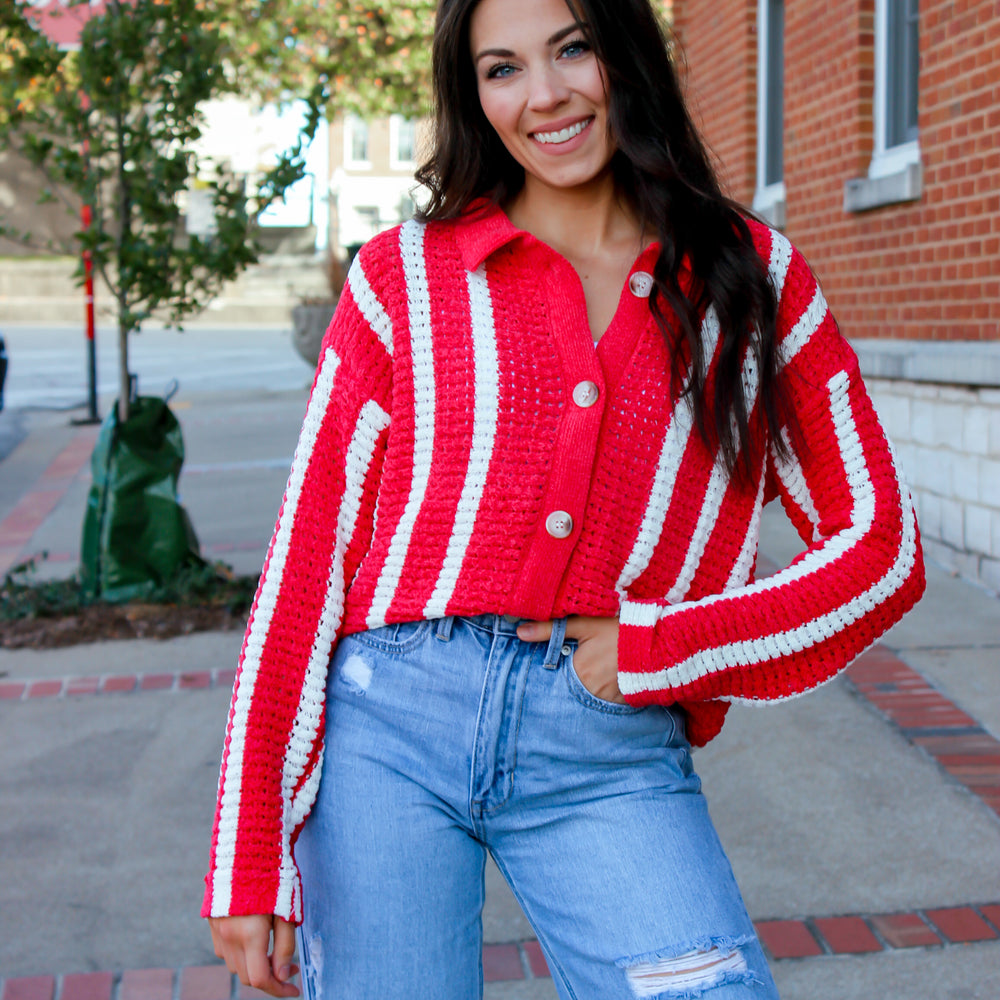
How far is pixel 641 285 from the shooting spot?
69.3 inches

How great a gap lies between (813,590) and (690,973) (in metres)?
0.50

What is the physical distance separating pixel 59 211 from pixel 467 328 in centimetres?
3380

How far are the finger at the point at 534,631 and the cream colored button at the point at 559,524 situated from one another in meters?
0.12

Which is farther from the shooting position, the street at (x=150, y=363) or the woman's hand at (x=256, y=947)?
the street at (x=150, y=363)

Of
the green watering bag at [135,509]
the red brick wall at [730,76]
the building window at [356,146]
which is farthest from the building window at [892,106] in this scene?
the building window at [356,146]

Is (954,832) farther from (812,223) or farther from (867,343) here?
(812,223)

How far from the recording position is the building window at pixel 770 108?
28.2 feet

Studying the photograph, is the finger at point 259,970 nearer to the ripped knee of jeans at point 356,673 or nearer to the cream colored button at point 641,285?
the ripped knee of jeans at point 356,673

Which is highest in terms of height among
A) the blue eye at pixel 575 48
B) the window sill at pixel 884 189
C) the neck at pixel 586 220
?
the window sill at pixel 884 189

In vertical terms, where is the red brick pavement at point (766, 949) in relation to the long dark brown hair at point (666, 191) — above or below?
below

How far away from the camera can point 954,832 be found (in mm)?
3406

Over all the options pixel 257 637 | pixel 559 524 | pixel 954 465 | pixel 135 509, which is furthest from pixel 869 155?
pixel 257 637

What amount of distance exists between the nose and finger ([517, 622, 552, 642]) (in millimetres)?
709

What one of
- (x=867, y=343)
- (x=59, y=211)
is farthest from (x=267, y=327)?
(x=867, y=343)
